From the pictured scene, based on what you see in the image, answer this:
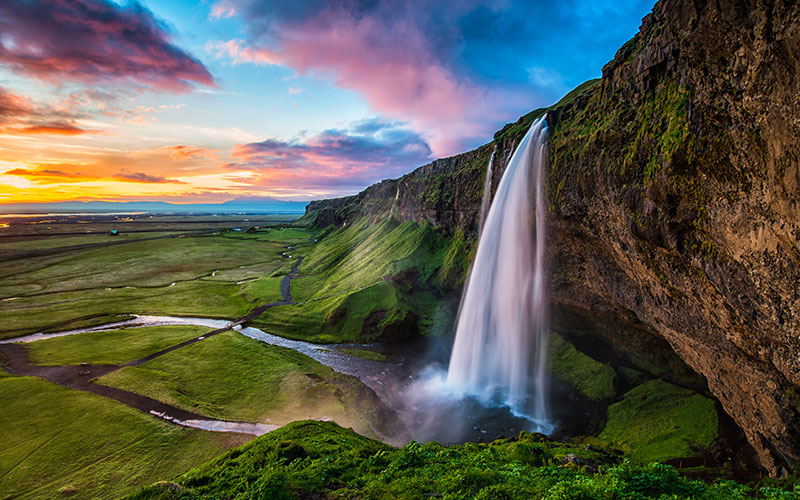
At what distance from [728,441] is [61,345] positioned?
245ft

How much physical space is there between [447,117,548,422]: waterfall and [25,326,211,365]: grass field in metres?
41.0

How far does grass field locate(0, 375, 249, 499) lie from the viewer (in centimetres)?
2025

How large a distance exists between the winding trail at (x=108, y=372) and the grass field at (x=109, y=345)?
1.12 m

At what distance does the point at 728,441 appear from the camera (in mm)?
21594

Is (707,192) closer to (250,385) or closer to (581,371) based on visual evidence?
(581,371)

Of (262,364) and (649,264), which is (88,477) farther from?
(649,264)

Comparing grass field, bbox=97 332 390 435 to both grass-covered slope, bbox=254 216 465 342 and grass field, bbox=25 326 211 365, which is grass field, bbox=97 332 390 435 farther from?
grass-covered slope, bbox=254 216 465 342

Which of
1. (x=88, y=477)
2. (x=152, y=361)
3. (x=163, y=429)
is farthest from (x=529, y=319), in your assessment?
(x=152, y=361)

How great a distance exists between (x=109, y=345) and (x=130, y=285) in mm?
45514

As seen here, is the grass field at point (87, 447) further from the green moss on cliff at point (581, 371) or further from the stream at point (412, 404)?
the green moss on cliff at point (581, 371)

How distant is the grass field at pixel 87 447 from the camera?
797 inches

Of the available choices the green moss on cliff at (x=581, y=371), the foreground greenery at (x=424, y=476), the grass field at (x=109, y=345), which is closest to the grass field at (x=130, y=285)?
the grass field at (x=109, y=345)

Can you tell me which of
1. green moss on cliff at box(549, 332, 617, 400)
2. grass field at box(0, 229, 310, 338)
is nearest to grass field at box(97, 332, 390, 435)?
grass field at box(0, 229, 310, 338)

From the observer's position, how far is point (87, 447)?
2361 cm
